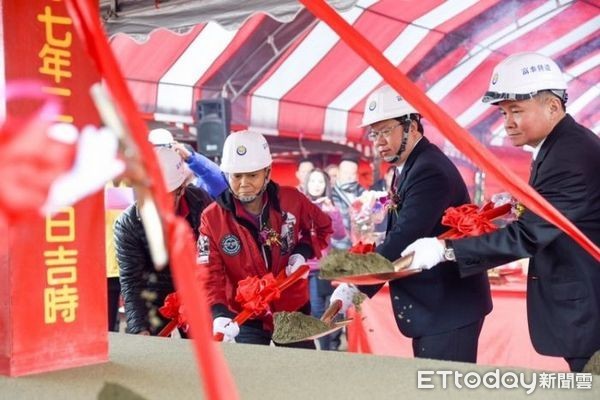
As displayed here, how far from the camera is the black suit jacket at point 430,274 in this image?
265 centimetres

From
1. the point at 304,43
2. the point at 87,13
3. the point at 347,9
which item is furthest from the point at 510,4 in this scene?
the point at 87,13

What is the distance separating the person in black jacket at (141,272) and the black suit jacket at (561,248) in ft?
5.14

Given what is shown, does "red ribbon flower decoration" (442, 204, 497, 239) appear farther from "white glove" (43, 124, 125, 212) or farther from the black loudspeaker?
the black loudspeaker

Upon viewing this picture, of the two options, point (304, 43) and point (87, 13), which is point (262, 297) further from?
point (304, 43)

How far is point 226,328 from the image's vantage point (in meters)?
2.94

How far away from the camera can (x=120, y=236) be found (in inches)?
136

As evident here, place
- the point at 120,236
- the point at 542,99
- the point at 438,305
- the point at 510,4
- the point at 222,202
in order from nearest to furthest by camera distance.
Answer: the point at 542,99 < the point at 438,305 < the point at 222,202 < the point at 120,236 < the point at 510,4

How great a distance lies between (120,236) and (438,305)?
4.97ft

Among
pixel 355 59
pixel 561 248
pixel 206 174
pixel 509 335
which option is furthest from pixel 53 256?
pixel 355 59

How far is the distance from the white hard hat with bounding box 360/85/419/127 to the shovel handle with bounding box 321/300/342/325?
0.68 metres

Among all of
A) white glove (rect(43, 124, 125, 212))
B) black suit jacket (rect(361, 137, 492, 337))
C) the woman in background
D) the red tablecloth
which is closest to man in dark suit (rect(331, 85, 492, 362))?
black suit jacket (rect(361, 137, 492, 337))

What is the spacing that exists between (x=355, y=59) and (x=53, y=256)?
6.41m

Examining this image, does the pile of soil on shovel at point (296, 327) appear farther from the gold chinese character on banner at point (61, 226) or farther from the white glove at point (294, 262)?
the gold chinese character on banner at point (61, 226)

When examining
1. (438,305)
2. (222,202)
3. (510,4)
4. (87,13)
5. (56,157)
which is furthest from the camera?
(510,4)
